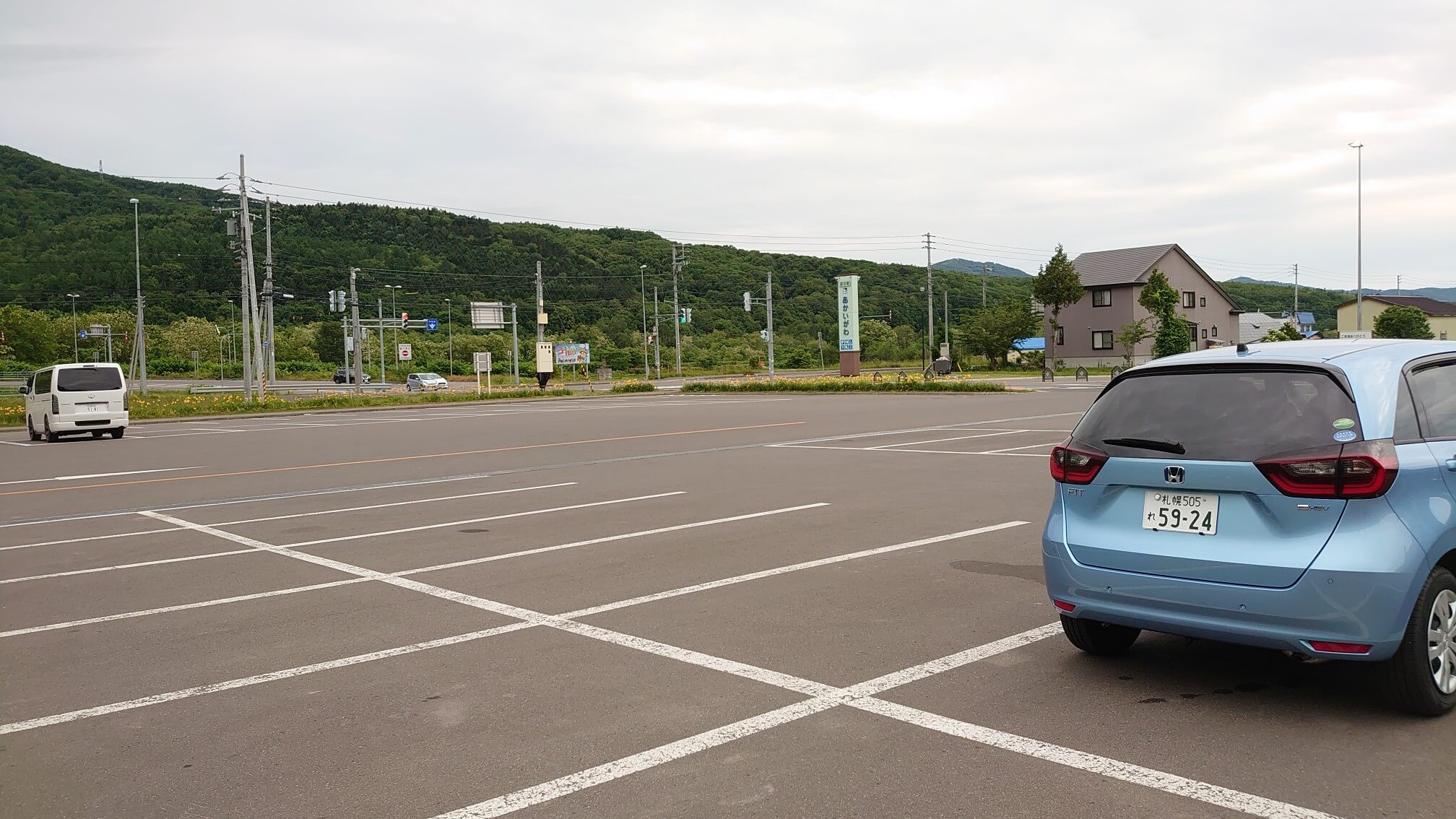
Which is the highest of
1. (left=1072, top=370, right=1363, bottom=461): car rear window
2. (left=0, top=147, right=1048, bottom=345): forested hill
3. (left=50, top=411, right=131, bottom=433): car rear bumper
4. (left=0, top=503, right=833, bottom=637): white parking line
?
(left=0, top=147, right=1048, bottom=345): forested hill

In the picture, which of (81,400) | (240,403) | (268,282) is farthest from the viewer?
(268,282)

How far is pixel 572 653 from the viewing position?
18.4ft

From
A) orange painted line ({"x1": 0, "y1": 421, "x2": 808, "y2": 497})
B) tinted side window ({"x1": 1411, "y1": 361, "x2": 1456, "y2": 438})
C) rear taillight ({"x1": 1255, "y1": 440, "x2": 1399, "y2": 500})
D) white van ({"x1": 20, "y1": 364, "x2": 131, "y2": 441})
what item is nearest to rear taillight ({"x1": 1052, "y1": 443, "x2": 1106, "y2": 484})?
rear taillight ({"x1": 1255, "y1": 440, "x2": 1399, "y2": 500})

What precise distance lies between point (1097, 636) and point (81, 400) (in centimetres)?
2811

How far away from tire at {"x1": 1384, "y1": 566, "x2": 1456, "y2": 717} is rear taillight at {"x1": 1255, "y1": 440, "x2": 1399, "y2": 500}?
0.48 m

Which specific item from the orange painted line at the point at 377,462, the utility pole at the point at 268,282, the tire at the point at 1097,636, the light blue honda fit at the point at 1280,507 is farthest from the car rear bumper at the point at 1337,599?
the utility pole at the point at 268,282

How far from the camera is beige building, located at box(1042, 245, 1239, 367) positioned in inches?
2936

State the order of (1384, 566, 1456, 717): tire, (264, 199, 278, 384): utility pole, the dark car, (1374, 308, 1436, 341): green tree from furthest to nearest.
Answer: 1. the dark car
2. (1374, 308, 1436, 341): green tree
3. (264, 199, 278, 384): utility pole
4. (1384, 566, 1456, 717): tire

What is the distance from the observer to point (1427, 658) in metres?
4.23

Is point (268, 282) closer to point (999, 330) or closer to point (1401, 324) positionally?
point (999, 330)

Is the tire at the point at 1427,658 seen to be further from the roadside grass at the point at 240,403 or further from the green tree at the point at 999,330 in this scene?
the green tree at the point at 999,330

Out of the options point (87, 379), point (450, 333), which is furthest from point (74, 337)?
point (87, 379)

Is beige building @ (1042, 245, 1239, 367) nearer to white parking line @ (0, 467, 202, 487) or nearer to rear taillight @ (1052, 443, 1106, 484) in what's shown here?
white parking line @ (0, 467, 202, 487)

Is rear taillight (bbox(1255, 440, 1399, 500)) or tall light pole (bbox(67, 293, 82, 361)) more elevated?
tall light pole (bbox(67, 293, 82, 361))
